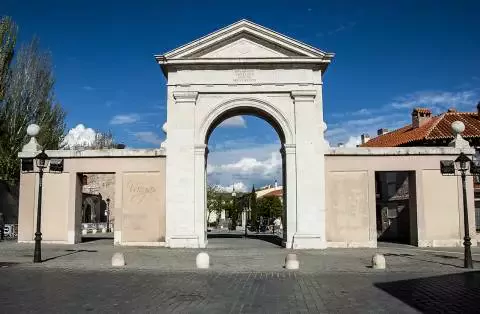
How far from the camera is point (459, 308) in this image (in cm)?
840

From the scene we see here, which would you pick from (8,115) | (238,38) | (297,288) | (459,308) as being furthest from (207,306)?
(8,115)

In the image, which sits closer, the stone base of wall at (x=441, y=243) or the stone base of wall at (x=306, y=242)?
the stone base of wall at (x=306, y=242)

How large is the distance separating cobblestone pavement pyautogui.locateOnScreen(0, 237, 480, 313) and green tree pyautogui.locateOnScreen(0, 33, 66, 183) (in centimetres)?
2058

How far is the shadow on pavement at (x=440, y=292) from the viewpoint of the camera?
848 centimetres

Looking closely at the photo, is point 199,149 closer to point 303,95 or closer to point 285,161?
point 285,161

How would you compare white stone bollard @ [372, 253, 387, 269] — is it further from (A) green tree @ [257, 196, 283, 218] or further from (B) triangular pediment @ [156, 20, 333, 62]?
(A) green tree @ [257, 196, 283, 218]

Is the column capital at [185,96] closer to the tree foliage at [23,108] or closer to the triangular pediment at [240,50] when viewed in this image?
the triangular pediment at [240,50]

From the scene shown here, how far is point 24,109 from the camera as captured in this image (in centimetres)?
3800

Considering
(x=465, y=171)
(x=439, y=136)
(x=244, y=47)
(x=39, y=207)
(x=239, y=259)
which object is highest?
(x=244, y=47)

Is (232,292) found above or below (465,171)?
below

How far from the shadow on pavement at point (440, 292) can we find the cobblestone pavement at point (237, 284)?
0.06 feet

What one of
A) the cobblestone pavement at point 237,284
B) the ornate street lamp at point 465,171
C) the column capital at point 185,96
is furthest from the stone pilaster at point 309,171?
the ornate street lamp at point 465,171

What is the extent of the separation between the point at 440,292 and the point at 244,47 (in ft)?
51.4

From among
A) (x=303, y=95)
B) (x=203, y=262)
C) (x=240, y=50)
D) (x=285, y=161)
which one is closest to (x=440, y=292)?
(x=203, y=262)
